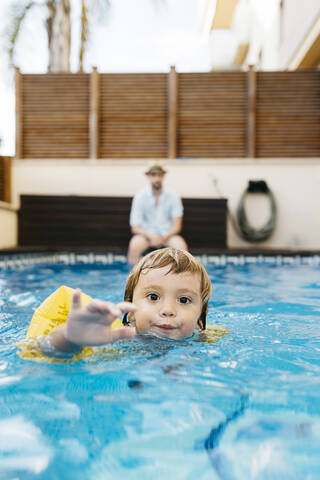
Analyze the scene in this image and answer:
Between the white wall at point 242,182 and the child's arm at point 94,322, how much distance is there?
27.3 feet

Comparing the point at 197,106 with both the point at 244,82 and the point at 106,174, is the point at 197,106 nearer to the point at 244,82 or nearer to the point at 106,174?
the point at 244,82

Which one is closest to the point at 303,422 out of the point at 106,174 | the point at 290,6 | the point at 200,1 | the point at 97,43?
the point at 106,174

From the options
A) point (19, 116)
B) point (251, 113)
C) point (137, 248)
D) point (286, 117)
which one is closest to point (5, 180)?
point (19, 116)

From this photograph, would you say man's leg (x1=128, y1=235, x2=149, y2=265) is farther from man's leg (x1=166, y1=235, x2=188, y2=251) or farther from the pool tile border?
the pool tile border

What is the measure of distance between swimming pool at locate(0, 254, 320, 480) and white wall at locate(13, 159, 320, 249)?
7.11 meters

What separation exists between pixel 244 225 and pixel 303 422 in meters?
8.18

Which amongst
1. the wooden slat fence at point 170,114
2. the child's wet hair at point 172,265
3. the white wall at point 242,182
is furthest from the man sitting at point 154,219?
the child's wet hair at point 172,265

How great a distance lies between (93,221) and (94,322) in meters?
7.71

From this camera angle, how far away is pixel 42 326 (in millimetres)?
2025

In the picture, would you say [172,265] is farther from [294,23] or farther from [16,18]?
[16,18]

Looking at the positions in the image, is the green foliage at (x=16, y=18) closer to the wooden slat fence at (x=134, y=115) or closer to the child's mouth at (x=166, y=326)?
the wooden slat fence at (x=134, y=115)

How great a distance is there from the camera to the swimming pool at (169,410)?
117cm

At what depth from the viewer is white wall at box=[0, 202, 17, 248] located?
8.30 m

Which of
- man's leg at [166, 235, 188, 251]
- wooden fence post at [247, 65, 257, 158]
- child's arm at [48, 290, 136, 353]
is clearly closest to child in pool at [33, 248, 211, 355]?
child's arm at [48, 290, 136, 353]
